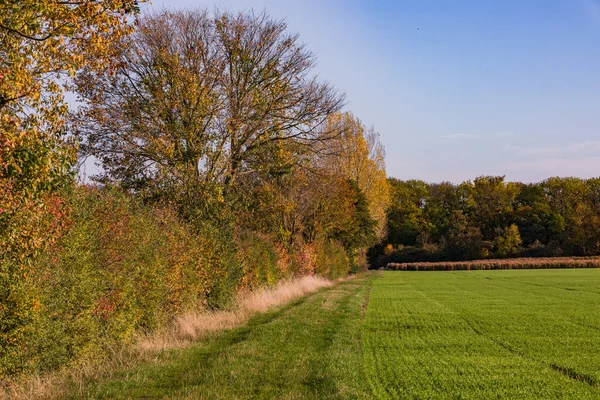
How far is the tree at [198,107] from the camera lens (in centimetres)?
1927

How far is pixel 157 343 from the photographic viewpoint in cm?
1127

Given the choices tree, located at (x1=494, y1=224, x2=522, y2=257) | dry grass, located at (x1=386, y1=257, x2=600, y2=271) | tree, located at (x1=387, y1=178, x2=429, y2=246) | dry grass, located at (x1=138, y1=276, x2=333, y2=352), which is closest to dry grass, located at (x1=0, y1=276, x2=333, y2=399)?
dry grass, located at (x1=138, y1=276, x2=333, y2=352)

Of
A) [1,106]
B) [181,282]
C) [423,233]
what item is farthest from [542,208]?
[1,106]

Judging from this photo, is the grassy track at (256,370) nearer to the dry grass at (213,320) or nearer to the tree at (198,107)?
the dry grass at (213,320)

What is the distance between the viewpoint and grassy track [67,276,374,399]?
7844 mm

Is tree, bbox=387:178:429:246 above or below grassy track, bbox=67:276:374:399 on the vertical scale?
above

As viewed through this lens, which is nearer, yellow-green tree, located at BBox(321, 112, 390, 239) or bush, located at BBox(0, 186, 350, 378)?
bush, located at BBox(0, 186, 350, 378)

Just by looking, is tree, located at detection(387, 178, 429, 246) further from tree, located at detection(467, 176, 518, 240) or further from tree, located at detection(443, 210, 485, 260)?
tree, located at detection(467, 176, 518, 240)

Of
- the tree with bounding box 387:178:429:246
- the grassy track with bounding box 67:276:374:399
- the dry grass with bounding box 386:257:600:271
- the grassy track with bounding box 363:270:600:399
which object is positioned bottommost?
the dry grass with bounding box 386:257:600:271

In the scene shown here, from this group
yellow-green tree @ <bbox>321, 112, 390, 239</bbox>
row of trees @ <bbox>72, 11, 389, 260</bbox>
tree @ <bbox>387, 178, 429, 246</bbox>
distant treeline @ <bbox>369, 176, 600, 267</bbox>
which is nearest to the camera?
row of trees @ <bbox>72, 11, 389, 260</bbox>

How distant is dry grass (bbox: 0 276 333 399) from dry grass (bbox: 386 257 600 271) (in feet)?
198

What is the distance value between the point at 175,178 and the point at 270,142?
4432 mm

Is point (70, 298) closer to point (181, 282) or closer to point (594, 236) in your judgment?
point (181, 282)

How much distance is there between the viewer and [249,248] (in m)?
20.8
